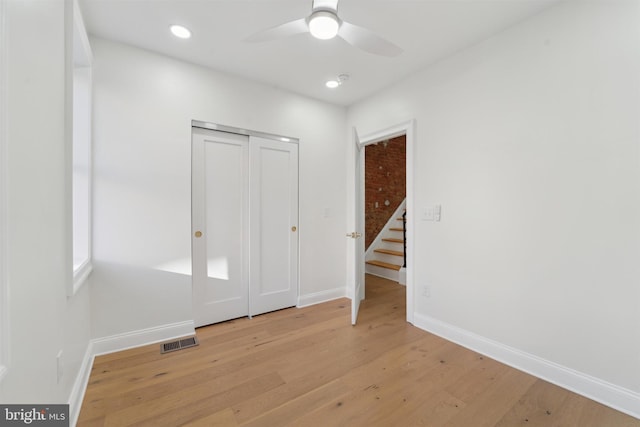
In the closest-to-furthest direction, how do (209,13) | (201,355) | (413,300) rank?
1. (209,13)
2. (201,355)
3. (413,300)

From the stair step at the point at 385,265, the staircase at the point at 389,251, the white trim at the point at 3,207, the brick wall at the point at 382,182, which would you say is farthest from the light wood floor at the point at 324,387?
the brick wall at the point at 382,182

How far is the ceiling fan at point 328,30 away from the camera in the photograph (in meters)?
1.49

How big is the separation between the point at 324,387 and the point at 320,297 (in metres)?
1.68

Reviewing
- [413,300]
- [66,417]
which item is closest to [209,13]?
[66,417]

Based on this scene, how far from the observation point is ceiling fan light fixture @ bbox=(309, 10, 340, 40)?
1.49 metres

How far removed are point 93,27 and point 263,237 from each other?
2.31m

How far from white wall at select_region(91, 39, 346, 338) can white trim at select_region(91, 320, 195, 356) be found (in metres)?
0.05

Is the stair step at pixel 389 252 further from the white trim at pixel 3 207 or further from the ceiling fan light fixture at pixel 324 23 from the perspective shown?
the white trim at pixel 3 207

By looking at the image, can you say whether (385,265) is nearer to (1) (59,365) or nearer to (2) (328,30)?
(2) (328,30)

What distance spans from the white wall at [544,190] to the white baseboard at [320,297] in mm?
1239

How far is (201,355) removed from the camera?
225 cm

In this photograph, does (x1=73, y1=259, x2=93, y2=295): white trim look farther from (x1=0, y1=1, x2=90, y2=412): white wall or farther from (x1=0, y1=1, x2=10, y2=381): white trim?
(x1=0, y1=1, x2=10, y2=381): white trim

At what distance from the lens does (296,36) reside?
224 centimetres

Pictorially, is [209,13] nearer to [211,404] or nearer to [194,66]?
[194,66]
